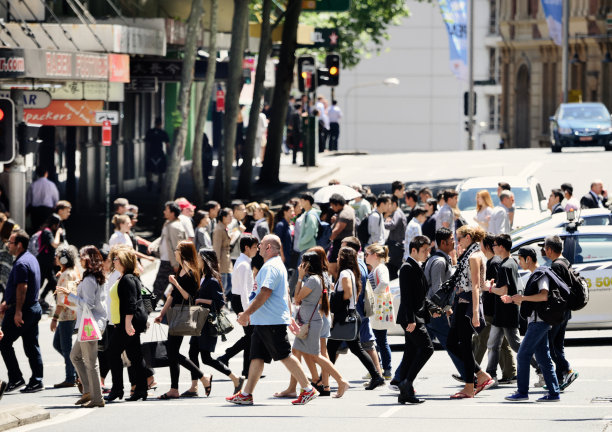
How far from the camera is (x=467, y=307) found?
42.8 ft

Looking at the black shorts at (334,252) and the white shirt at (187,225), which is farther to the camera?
the white shirt at (187,225)

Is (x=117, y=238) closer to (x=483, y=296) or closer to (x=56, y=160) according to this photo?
(x=483, y=296)

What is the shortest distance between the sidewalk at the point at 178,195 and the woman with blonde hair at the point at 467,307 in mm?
14547

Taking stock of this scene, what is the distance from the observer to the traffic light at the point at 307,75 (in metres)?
36.2

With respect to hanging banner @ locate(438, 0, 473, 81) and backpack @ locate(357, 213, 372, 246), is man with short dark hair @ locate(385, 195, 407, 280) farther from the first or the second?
hanging banner @ locate(438, 0, 473, 81)

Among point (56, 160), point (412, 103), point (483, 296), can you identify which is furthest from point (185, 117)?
point (412, 103)

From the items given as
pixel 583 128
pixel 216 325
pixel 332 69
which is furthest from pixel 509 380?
pixel 583 128

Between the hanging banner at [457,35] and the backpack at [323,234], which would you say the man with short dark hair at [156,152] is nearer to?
the backpack at [323,234]

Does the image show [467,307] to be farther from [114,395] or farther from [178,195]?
[178,195]

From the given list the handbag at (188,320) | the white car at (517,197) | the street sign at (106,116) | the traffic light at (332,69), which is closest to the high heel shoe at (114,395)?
the handbag at (188,320)

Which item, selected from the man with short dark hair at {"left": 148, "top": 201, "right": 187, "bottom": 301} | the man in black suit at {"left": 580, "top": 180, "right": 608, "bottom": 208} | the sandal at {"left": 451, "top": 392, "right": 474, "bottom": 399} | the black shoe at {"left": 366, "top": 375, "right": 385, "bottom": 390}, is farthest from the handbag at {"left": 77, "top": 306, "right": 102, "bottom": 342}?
the man in black suit at {"left": 580, "top": 180, "right": 608, "bottom": 208}

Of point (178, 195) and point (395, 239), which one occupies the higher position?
point (178, 195)

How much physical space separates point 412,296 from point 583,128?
103 feet

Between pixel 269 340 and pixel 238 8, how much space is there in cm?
1859
